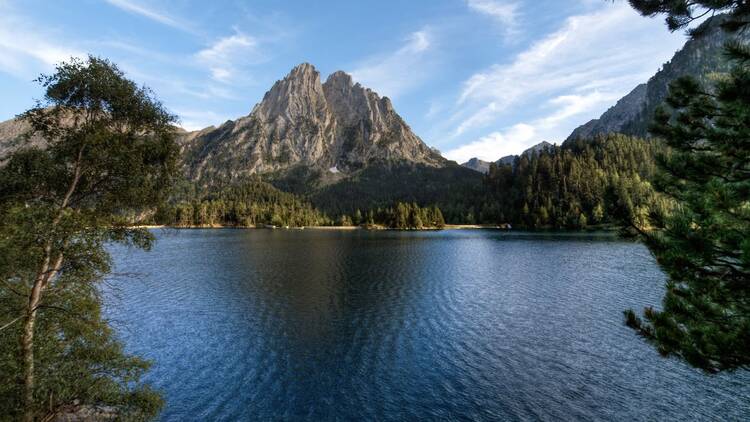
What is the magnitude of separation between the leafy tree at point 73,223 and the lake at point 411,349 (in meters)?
4.42

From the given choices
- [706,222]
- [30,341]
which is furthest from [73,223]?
[706,222]

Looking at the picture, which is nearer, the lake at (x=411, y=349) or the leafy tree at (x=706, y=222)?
the leafy tree at (x=706, y=222)

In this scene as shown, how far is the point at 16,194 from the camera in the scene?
1938cm

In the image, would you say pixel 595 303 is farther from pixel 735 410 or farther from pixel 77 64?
pixel 77 64

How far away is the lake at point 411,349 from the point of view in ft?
87.6

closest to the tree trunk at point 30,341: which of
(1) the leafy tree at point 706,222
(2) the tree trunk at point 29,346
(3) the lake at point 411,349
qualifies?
(2) the tree trunk at point 29,346

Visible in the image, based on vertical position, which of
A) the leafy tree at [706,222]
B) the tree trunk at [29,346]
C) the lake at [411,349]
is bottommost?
the lake at [411,349]

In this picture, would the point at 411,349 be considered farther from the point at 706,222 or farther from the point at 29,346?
the point at 706,222

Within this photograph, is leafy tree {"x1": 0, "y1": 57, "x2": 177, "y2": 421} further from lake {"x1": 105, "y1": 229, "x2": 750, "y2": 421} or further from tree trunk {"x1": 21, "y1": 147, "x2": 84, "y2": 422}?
lake {"x1": 105, "y1": 229, "x2": 750, "y2": 421}

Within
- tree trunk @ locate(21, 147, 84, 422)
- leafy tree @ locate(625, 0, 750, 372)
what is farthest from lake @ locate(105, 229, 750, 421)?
leafy tree @ locate(625, 0, 750, 372)

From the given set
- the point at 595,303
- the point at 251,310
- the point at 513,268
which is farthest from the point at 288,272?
the point at 595,303

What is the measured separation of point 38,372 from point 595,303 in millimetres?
60736

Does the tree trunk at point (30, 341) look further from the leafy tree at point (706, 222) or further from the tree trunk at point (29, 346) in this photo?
the leafy tree at point (706, 222)

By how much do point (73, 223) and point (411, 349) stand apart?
1202 inches
